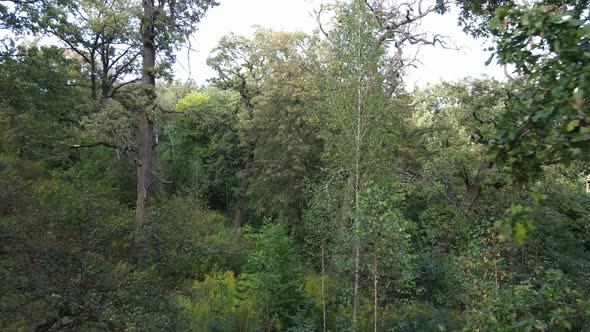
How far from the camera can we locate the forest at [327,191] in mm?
2051

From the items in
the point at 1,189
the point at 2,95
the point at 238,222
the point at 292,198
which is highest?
the point at 2,95

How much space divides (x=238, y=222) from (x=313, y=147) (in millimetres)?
Answer: 6197

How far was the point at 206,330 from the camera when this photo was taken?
7699 millimetres

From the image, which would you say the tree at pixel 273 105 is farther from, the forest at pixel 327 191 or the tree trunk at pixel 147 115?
the tree trunk at pixel 147 115

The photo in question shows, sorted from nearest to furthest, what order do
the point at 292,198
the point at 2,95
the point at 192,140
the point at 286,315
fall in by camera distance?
the point at 286,315, the point at 2,95, the point at 292,198, the point at 192,140

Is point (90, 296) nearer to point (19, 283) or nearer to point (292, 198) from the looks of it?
point (19, 283)

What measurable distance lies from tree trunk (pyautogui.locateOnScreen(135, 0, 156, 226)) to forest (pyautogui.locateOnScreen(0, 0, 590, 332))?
0.06 metres

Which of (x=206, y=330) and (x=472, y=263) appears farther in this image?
(x=206, y=330)

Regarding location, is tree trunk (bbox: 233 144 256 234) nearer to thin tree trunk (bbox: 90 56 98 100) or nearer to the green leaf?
thin tree trunk (bbox: 90 56 98 100)

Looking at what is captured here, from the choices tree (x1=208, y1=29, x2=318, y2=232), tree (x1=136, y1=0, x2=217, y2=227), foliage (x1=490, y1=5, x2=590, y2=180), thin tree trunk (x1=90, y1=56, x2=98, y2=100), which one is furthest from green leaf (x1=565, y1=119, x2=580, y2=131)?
thin tree trunk (x1=90, y1=56, x2=98, y2=100)

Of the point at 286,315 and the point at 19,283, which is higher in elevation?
the point at 19,283

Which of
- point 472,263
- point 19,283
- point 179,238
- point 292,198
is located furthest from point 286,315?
point 292,198

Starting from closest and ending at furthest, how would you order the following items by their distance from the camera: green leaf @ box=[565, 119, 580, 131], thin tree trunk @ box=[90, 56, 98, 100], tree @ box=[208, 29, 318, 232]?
1. green leaf @ box=[565, 119, 580, 131]
2. tree @ box=[208, 29, 318, 232]
3. thin tree trunk @ box=[90, 56, 98, 100]

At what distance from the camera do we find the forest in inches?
80.7
